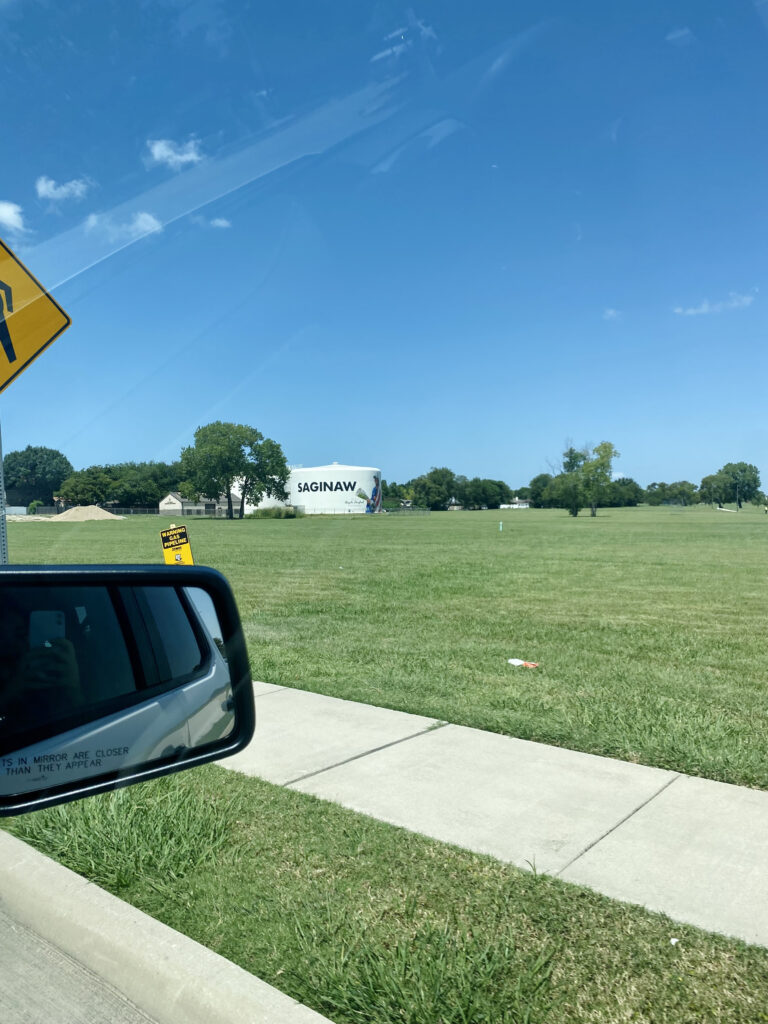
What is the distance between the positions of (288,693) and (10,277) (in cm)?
462

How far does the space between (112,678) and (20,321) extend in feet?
8.13

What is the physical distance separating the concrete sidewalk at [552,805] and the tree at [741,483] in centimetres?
8942

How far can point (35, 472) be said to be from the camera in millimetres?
4301

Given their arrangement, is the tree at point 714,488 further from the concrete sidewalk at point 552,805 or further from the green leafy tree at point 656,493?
the concrete sidewalk at point 552,805

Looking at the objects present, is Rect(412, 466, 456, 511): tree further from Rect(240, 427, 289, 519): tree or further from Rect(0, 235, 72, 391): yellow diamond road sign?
Rect(0, 235, 72, 391): yellow diamond road sign

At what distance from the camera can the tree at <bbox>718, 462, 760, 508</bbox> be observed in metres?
87.2

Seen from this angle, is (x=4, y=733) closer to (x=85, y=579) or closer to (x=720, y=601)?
(x=85, y=579)

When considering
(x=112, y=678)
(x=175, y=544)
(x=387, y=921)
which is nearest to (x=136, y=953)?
(x=387, y=921)

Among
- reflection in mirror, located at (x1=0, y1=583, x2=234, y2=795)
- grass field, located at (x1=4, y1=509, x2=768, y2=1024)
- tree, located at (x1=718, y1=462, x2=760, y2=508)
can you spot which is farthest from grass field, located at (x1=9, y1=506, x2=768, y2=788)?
tree, located at (x1=718, y1=462, x2=760, y2=508)

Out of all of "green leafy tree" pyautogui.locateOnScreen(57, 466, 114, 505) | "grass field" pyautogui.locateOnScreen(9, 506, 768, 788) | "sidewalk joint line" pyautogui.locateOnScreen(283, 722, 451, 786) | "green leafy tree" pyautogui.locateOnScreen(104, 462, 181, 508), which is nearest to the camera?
"green leafy tree" pyautogui.locateOnScreen(57, 466, 114, 505)

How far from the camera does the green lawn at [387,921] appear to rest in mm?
2637

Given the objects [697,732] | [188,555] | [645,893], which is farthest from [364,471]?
[645,893]

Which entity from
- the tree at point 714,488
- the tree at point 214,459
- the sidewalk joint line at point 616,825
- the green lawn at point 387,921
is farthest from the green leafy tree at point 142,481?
the tree at point 714,488

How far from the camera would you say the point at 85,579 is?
1.72m
